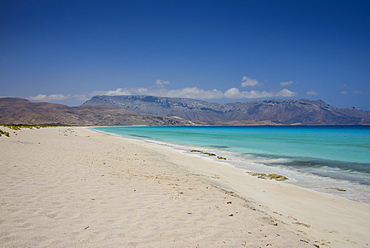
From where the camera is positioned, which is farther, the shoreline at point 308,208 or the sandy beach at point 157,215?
the shoreline at point 308,208

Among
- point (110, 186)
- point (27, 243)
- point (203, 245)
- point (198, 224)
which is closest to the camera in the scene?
point (27, 243)

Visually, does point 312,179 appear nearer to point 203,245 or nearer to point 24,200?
point 203,245

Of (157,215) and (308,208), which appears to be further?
(308,208)

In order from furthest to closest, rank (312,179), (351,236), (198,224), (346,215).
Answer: (312,179), (346,215), (351,236), (198,224)

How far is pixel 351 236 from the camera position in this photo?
5445 millimetres

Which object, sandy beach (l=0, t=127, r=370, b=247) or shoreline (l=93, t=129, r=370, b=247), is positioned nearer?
sandy beach (l=0, t=127, r=370, b=247)

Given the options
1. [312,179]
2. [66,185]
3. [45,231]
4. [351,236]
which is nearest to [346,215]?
[351,236]

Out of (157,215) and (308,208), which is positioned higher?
(157,215)

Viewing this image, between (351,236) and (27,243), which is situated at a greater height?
(27,243)

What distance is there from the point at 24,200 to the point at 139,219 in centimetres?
296

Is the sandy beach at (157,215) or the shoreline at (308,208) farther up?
the sandy beach at (157,215)

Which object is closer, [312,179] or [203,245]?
[203,245]

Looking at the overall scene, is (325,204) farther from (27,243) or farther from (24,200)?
(24,200)

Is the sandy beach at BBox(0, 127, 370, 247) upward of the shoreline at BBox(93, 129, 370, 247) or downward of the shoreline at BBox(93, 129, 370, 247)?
upward
